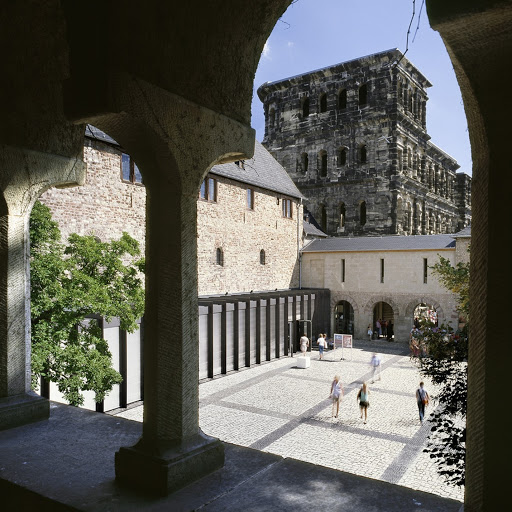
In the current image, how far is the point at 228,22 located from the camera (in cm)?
330

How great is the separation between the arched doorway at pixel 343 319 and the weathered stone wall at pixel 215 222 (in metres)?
3.83

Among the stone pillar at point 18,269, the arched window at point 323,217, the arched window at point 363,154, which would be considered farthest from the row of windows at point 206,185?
the arched window at point 363,154

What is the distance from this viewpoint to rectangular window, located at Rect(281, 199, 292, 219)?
29656 millimetres

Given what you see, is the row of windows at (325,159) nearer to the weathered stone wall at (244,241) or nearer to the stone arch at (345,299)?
the weathered stone wall at (244,241)

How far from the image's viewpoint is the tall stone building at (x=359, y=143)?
3494 cm

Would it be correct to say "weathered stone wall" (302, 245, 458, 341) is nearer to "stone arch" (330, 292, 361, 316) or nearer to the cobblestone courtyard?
"stone arch" (330, 292, 361, 316)

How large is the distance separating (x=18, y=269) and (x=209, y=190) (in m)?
18.8

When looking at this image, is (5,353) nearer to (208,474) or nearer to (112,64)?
(208,474)

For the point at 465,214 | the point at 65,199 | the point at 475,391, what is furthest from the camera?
the point at 465,214

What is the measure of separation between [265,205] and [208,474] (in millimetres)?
24816

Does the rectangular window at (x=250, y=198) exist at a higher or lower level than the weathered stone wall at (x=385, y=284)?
higher

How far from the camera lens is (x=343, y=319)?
32469mm

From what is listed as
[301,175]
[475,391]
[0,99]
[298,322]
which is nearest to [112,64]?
[0,99]

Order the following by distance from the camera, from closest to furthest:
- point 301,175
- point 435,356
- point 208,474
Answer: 1. point 208,474
2. point 435,356
3. point 301,175
